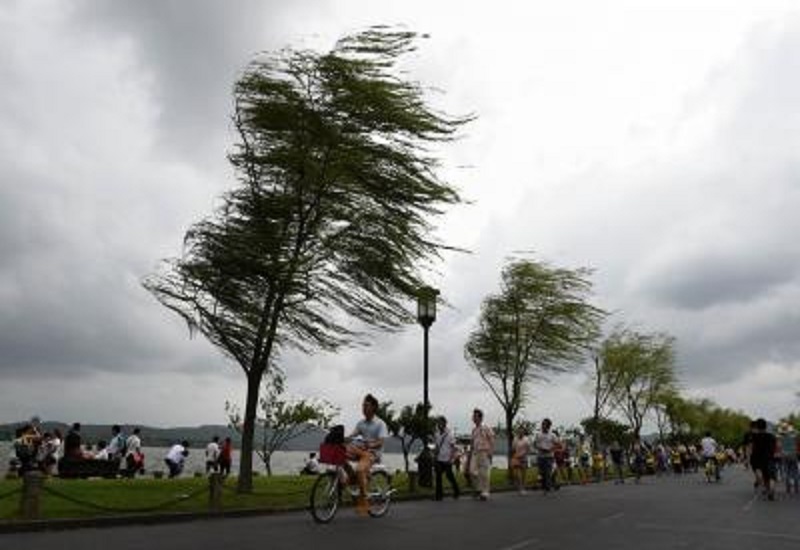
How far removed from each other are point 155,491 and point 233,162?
24.2ft

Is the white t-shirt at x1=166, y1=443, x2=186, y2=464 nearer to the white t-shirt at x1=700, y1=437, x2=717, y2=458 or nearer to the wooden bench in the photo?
the wooden bench

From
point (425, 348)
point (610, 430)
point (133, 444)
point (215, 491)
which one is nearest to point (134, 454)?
point (133, 444)

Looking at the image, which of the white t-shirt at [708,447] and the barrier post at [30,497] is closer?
the barrier post at [30,497]

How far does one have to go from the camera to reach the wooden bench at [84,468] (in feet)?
91.2

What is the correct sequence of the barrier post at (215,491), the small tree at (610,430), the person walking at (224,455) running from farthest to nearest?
the small tree at (610,430) → the person walking at (224,455) → the barrier post at (215,491)

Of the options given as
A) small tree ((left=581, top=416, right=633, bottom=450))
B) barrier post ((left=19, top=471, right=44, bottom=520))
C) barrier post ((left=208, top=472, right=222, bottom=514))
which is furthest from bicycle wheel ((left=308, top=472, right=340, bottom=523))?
small tree ((left=581, top=416, right=633, bottom=450))

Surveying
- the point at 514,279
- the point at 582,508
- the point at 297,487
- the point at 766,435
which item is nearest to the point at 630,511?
the point at 582,508

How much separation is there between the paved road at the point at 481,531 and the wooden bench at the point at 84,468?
40.9ft

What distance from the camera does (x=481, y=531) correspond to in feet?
44.3

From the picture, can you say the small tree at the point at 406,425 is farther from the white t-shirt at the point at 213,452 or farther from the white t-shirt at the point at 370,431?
the white t-shirt at the point at 370,431

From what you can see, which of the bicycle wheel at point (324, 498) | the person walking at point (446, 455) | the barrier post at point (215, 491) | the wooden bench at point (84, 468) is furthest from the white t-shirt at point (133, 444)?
the bicycle wheel at point (324, 498)

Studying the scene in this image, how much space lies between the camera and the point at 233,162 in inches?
877

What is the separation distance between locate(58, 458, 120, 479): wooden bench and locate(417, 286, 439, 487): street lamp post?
907cm

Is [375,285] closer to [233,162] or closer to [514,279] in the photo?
[233,162]
